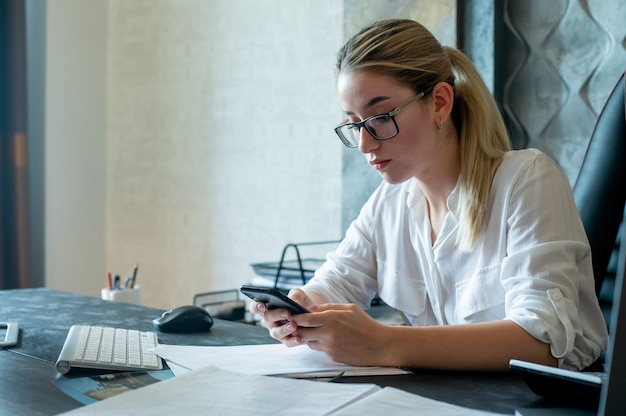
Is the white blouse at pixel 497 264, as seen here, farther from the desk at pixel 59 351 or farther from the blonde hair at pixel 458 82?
the desk at pixel 59 351

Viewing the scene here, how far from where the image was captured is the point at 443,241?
4.46 feet

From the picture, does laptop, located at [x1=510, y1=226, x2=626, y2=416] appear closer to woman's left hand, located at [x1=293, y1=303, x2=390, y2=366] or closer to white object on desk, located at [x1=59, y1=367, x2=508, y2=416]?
white object on desk, located at [x1=59, y1=367, x2=508, y2=416]

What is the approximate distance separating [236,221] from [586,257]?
1790 mm

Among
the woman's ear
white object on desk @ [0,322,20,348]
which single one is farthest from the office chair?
white object on desk @ [0,322,20,348]

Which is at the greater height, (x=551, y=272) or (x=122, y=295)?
(x=551, y=272)

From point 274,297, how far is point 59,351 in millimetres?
368

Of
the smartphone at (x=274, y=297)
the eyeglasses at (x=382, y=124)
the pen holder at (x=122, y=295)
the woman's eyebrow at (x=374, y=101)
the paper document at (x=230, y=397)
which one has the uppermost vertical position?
the woman's eyebrow at (x=374, y=101)

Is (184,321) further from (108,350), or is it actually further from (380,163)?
(380,163)

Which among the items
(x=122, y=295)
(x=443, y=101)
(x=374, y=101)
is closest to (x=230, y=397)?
(x=374, y=101)

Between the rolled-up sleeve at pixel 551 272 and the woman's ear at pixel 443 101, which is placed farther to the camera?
the woman's ear at pixel 443 101

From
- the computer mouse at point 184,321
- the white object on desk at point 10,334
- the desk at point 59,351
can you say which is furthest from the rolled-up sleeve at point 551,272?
the white object on desk at point 10,334

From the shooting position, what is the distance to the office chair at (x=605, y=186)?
4.28 feet

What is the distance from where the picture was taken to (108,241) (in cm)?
331

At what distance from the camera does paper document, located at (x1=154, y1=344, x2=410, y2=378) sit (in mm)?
994
